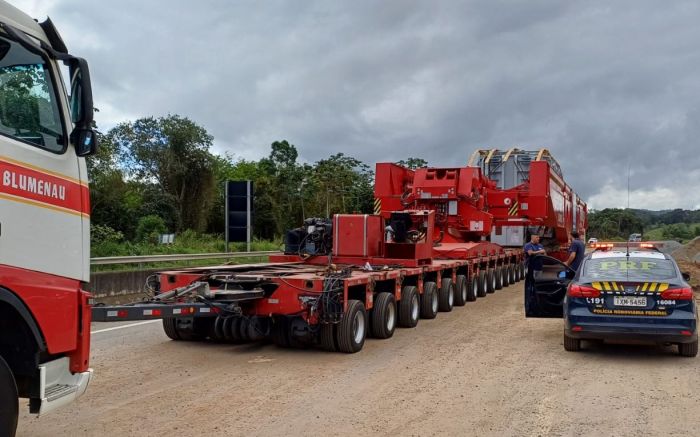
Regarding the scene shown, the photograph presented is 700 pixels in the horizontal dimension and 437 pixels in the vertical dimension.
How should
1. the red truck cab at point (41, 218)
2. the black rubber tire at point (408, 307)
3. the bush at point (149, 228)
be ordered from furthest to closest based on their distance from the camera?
1. the bush at point (149, 228)
2. the black rubber tire at point (408, 307)
3. the red truck cab at point (41, 218)

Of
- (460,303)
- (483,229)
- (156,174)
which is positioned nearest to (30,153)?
(460,303)

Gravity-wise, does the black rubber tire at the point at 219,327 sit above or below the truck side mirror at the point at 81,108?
below

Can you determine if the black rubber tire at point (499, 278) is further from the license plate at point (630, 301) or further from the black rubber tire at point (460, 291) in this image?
the license plate at point (630, 301)

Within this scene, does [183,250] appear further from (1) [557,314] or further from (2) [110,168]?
(1) [557,314]

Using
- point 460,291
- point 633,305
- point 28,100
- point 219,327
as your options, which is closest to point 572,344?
point 633,305

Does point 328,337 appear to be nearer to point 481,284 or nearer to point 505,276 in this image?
point 481,284

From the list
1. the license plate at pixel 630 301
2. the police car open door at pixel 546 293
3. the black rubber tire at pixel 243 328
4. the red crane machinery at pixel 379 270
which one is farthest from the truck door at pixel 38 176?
the police car open door at pixel 546 293

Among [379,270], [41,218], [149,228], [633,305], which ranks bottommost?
[633,305]

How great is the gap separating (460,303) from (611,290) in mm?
6800

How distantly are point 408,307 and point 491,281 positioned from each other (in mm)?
7749

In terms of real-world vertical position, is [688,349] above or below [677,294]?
below

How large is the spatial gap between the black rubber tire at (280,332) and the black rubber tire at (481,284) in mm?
8881

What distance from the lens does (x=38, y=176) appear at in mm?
A: 4332

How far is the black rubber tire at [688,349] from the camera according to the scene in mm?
8593
